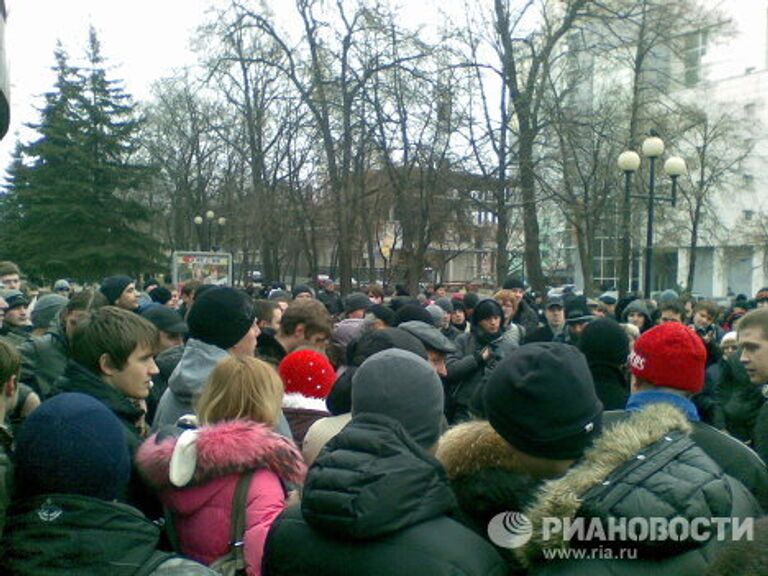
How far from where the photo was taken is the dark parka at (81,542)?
2260 mm

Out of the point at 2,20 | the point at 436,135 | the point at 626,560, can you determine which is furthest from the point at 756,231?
the point at 626,560

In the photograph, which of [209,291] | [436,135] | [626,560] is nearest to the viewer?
[626,560]

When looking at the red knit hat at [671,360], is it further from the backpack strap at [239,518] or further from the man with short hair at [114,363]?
the man with short hair at [114,363]

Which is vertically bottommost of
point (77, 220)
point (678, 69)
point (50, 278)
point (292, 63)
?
point (50, 278)

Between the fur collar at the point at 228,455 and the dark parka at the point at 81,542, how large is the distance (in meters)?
0.47

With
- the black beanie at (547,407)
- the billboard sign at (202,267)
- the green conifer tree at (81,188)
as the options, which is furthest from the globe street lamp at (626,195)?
the green conifer tree at (81,188)

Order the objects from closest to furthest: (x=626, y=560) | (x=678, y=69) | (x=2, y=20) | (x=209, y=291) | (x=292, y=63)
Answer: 1. (x=626, y=560)
2. (x=209, y=291)
3. (x=2, y=20)
4. (x=292, y=63)
5. (x=678, y=69)

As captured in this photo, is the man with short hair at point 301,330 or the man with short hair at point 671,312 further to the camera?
the man with short hair at point 671,312

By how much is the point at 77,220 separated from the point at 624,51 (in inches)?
1180

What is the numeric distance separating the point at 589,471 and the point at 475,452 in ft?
1.51

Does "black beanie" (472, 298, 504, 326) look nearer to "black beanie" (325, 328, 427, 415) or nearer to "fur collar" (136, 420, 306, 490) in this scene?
"black beanie" (325, 328, 427, 415)

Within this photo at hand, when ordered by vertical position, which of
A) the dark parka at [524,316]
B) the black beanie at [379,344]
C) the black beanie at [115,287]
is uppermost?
the black beanie at [115,287]

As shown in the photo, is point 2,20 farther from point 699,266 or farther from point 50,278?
point 699,266

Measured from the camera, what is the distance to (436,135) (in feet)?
73.6
